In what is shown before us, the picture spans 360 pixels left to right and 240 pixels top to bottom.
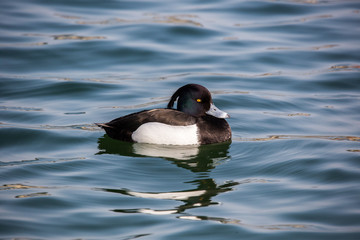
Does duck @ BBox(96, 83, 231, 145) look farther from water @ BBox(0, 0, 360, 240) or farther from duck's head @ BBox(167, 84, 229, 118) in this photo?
water @ BBox(0, 0, 360, 240)

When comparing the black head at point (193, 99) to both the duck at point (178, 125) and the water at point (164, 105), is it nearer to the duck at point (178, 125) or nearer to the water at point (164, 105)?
the duck at point (178, 125)

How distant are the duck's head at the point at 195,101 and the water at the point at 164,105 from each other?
1.73 ft

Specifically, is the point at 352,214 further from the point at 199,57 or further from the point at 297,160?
the point at 199,57

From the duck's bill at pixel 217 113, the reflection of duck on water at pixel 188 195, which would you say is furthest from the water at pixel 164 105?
the duck's bill at pixel 217 113

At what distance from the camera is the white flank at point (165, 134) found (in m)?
8.08

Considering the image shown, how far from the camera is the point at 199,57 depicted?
12117 millimetres

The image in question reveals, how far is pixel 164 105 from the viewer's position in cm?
964

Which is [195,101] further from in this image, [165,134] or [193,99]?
[165,134]

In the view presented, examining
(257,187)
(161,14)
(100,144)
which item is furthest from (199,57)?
(257,187)

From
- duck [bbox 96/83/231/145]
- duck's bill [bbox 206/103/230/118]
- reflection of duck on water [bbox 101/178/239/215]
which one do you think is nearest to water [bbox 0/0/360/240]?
reflection of duck on water [bbox 101/178/239/215]

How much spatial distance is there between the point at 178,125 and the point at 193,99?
448mm

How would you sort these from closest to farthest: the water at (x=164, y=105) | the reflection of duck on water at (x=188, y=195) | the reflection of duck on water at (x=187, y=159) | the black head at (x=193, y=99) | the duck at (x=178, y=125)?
the water at (x=164, y=105) < the reflection of duck on water at (x=188, y=195) < the reflection of duck on water at (x=187, y=159) < the duck at (x=178, y=125) < the black head at (x=193, y=99)

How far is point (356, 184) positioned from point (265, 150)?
4.99ft

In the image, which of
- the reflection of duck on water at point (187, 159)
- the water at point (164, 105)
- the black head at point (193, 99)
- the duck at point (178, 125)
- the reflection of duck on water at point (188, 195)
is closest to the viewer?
the water at point (164, 105)
